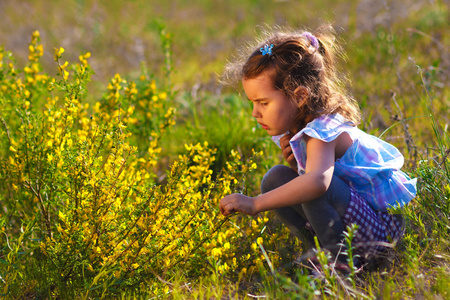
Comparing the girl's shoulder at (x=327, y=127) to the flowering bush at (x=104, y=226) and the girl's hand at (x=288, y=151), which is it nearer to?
the girl's hand at (x=288, y=151)

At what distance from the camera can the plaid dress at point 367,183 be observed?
2162 mm

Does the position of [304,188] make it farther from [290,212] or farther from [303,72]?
[303,72]

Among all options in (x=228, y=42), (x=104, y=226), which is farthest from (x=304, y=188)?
(x=228, y=42)

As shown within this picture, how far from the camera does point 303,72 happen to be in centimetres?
230

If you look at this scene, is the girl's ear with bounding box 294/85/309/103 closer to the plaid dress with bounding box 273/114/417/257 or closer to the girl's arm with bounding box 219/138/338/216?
the plaid dress with bounding box 273/114/417/257

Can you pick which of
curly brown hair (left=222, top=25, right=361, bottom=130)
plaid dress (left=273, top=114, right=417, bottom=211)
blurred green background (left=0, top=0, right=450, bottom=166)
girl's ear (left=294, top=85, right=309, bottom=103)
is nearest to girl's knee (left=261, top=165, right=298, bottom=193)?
plaid dress (left=273, top=114, right=417, bottom=211)

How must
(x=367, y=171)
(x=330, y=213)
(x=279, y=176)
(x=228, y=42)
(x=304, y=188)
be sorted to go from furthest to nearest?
1. (x=228, y=42)
2. (x=279, y=176)
3. (x=367, y=171)
4. (x=330, y=213)
5. (x=304, y=188)

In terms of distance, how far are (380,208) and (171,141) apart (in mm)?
1869

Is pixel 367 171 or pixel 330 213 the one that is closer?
pixel 330 213

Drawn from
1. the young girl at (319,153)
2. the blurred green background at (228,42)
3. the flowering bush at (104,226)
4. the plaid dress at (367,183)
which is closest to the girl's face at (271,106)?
the young girl at (319,153)

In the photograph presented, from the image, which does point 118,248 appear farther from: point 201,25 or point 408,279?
point 201,25

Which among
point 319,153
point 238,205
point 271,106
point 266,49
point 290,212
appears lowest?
point 290,212

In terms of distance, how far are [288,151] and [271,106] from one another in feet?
0.89

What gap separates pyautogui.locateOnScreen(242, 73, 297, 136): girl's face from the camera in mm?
2268
